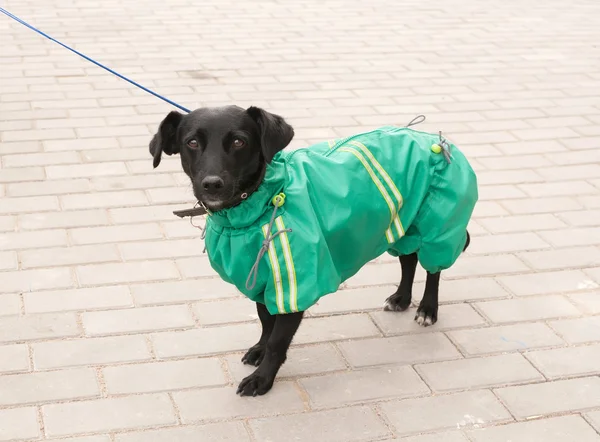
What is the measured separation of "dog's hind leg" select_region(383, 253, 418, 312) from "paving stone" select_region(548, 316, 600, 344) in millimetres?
642

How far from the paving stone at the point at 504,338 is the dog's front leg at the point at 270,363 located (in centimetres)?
84

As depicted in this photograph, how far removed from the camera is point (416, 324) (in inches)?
159

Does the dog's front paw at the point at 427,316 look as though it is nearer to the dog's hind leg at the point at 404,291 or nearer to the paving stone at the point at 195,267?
the dog's hind leg at the point at 404,291

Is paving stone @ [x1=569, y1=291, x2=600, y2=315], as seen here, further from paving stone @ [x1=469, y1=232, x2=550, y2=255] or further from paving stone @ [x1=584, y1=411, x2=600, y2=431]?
paving stone @ [x1=584, y1=411, x2=600, y2=431]

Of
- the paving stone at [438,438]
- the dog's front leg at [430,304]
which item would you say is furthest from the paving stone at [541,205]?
the paving stone at [438,438]

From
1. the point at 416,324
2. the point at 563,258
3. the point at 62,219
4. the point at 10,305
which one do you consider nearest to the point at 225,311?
the point at 416,324

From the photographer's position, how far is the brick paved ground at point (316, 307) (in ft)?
11.1

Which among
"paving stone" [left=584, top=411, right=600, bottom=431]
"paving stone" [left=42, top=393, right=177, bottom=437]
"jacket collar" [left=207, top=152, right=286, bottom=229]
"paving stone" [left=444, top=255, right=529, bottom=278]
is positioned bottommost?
"paving stone" [left=42, top=393, right=177, bottom=437]

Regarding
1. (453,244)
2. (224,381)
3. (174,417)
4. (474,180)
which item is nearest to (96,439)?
(174,417)

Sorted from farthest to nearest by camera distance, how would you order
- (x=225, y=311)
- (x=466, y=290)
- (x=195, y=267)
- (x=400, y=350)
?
(x=195, y=267) → (x=466, y=290) → (x=225, y=311) → (x=400, y=350)

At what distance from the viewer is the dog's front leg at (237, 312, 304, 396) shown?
3.45 meters

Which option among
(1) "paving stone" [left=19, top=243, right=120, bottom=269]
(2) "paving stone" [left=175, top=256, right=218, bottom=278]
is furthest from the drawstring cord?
(1) "paving stone" [left=19, top=243, right=120, bottom=269]

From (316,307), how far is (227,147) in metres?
1.19

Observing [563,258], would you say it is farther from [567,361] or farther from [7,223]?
[7,223]
